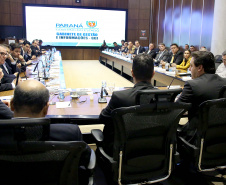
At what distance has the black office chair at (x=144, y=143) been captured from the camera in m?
1.48

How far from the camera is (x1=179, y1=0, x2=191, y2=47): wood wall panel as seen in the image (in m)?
10.4

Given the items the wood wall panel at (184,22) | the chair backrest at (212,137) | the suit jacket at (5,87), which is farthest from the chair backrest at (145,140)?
the wood wall panel at (184,22)

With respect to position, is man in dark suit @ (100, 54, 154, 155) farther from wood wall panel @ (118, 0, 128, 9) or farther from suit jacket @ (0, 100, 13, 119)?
wood wall panel @ (118, 0, 128, 9)

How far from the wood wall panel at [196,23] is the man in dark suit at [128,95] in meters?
8.62

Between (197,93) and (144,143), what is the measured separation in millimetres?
710

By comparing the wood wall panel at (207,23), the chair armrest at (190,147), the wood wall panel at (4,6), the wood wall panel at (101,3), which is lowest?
the chair armrest at (190,147)

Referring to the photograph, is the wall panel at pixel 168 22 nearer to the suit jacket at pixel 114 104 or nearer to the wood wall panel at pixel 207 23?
the wood wall panel at pixel 207 23

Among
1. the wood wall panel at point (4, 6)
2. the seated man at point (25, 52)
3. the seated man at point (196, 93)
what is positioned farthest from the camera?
the wood wall panel at point (4, 6)

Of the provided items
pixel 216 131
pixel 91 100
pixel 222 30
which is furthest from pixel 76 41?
pixel 216 131

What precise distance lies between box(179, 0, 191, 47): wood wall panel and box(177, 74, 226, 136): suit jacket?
8.98 metres

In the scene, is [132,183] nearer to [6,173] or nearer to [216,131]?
[216,131]

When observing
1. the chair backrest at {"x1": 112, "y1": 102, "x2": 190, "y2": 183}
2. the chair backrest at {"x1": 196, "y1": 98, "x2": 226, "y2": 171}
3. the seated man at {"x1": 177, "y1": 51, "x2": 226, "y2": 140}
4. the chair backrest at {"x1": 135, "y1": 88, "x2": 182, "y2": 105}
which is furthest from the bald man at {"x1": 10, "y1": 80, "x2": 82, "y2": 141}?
the seated man at {"x1": 177, "y1": 51, "x2": 226, "y2": 140}

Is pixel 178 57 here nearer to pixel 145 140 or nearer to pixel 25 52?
pixel 25 52

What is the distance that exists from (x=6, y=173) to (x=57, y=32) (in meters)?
14.4
